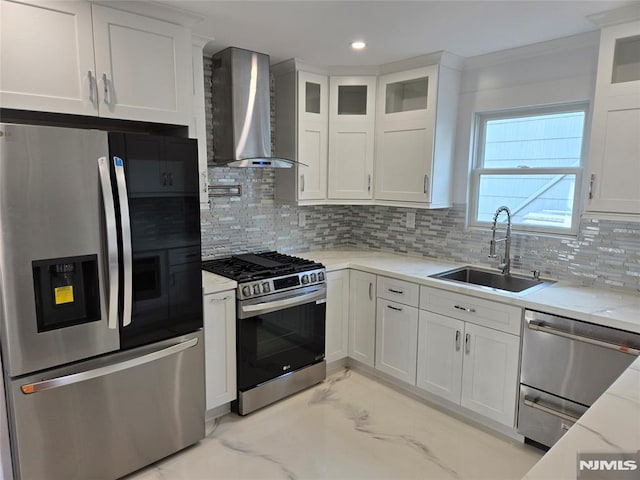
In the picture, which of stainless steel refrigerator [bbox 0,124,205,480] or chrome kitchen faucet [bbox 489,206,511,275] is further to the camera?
chrome kitchen faucet [bbox 489,206,511,275]

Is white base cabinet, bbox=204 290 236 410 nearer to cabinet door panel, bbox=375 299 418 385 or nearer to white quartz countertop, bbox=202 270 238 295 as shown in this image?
white quartz countertop, bbox=202 270 238 295

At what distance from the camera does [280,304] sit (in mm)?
2809

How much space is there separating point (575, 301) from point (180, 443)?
2365 millimetres

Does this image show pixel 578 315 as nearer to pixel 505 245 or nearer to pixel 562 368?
pixel 562 368

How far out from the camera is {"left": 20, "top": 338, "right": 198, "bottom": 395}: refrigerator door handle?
184 cm

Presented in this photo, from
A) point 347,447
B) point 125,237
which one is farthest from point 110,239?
point 347,447

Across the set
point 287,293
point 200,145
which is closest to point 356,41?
point 200,145

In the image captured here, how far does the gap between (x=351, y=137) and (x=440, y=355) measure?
1814mm

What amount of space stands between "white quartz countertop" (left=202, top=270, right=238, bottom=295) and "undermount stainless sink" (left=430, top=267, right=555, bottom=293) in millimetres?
1363

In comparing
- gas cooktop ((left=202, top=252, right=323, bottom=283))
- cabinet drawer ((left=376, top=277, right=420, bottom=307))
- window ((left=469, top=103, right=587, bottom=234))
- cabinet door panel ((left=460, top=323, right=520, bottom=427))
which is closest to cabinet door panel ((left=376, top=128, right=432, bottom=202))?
window ((left=469, top=103, right=587, bottom=234))

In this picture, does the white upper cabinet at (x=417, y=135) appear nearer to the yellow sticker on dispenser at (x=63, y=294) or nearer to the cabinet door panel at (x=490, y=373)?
the cabinet door panel at (x=490, y=373)

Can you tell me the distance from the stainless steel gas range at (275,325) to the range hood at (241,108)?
2.40ft

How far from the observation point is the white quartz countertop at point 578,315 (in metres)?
1.00

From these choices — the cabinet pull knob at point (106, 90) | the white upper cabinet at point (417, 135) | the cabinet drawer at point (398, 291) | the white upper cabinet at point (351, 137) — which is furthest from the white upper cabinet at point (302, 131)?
the cabinet pull knob at point (106, 90)
